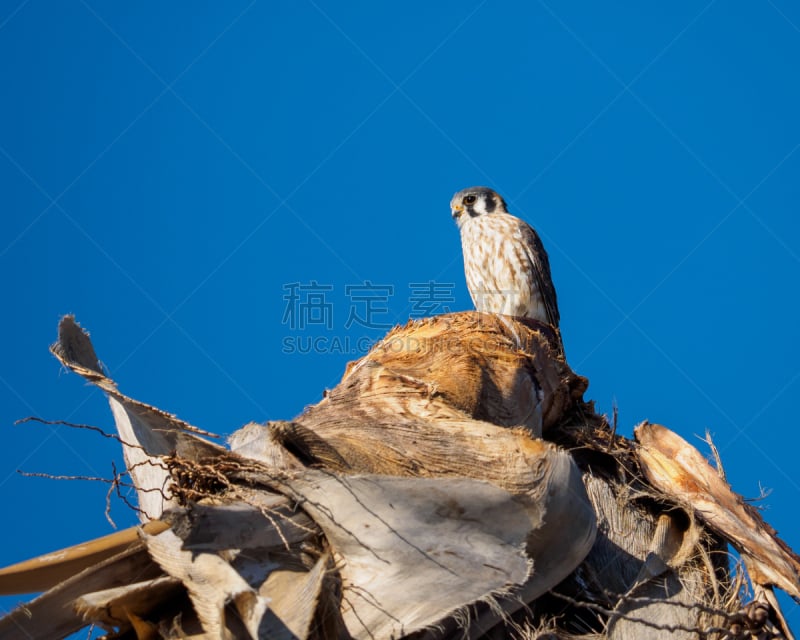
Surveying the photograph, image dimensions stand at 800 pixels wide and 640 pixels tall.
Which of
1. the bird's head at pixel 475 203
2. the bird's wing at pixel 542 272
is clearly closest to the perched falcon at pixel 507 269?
the bird's wing at pixel 542 272

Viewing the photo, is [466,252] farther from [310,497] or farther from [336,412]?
[310,497]

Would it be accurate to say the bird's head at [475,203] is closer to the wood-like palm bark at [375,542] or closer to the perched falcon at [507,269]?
the perched falcon at [507,269]

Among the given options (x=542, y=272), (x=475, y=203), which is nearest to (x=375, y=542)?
(x=542, y=272)

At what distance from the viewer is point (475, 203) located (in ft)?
33.5

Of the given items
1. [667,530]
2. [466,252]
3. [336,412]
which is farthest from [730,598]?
[466,252]

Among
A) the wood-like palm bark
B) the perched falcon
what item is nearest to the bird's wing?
the perched falcon

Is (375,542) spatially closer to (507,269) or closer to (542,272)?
(507,269)

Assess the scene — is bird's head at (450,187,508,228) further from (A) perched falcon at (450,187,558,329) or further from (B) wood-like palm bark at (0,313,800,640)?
(B) wood-like palm bark at (0,313,800,640)

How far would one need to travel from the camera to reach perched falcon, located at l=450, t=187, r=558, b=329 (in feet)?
30.2

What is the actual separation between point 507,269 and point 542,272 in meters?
0.36

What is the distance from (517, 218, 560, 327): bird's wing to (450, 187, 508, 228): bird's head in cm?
63


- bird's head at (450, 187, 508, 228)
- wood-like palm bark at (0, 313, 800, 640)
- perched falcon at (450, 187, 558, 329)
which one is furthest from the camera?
bird's head at (450, 187, 508, 228)

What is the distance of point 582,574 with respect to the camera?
474cm

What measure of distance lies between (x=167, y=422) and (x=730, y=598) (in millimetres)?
3107
